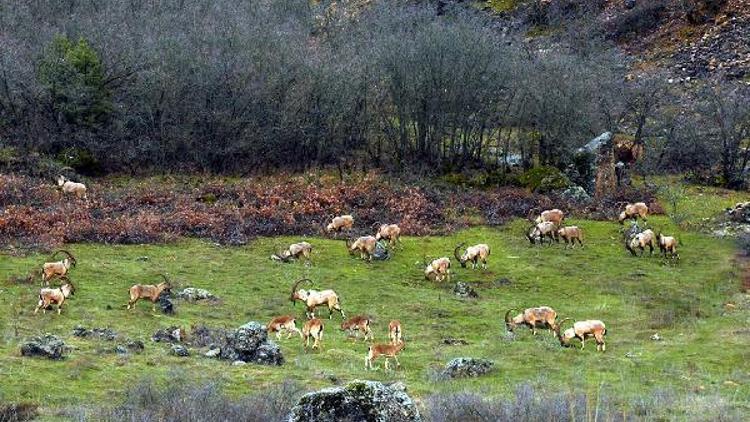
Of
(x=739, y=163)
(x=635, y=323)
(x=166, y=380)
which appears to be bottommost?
(x=739, y=163)

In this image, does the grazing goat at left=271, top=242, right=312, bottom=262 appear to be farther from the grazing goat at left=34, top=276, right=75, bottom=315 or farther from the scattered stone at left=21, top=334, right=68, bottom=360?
the scattered stone at left=21, top=334, right=68, bottom=360

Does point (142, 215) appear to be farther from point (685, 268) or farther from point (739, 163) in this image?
point (739, 163)

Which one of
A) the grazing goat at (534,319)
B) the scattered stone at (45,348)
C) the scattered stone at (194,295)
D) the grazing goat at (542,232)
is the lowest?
the grazing goat at (542,232)

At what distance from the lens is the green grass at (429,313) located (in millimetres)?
15422

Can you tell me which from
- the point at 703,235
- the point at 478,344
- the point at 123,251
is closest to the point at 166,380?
the point at 478,344

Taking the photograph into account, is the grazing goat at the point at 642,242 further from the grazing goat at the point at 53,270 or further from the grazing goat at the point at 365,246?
the grazing goat at the point at 53,270

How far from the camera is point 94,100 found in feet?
141

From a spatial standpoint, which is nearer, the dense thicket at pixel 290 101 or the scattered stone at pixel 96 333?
the scattered stone at pixel 96 333

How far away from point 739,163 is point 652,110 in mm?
5218

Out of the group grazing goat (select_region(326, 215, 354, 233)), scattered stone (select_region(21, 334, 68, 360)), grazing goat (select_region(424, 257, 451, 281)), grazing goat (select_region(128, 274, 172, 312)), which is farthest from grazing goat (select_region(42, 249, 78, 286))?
grazing goat (select_region(326, 215, 354, 233))

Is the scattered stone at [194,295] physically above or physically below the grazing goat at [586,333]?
below

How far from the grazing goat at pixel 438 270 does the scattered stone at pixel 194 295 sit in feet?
22.3

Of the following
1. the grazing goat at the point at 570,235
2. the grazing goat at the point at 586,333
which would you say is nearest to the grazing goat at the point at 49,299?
the grazing goat at the point at 586,333

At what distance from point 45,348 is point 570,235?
19.6m
